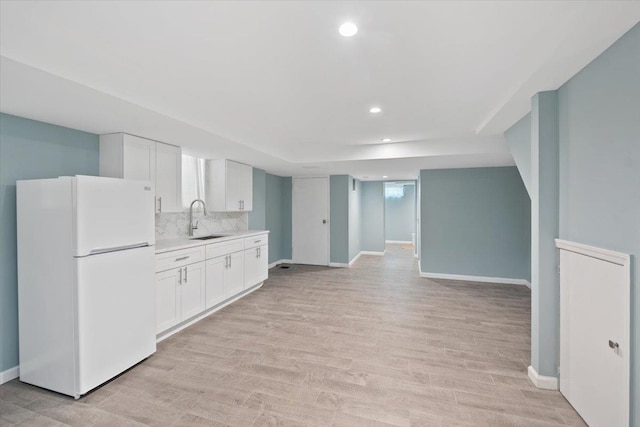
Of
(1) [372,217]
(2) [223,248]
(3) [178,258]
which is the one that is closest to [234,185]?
(2) [223,248]

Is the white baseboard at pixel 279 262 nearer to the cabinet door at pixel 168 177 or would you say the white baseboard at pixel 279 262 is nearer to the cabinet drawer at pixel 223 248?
the cabinet drawer at pixel 223 248

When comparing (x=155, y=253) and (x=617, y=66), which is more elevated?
(x=617, y=66)

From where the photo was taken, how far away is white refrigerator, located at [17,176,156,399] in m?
2.13

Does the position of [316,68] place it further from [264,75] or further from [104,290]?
[104,290]

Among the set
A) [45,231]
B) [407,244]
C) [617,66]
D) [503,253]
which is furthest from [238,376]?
[407,244]

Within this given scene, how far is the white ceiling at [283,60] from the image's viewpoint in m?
1.44

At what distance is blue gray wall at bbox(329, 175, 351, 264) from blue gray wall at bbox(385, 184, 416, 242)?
4753 mm

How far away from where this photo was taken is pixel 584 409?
1897 millimetres

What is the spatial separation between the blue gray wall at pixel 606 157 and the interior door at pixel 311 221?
5.13m

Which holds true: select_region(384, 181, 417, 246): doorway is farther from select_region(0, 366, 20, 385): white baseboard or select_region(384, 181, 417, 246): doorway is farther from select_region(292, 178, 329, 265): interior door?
select_region(0, 366, 20, 385): white baseboard

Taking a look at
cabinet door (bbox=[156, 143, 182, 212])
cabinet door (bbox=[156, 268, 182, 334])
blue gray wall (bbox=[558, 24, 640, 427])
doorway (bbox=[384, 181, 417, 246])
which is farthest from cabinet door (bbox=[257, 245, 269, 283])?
doorway (bbox=[384, 181, 417, 246])

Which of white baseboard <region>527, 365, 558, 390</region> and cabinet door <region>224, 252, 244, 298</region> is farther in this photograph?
cabinet door <region>224, 252, 244, 298</region>

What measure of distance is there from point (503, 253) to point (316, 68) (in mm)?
5102

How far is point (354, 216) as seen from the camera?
24.9 ft
